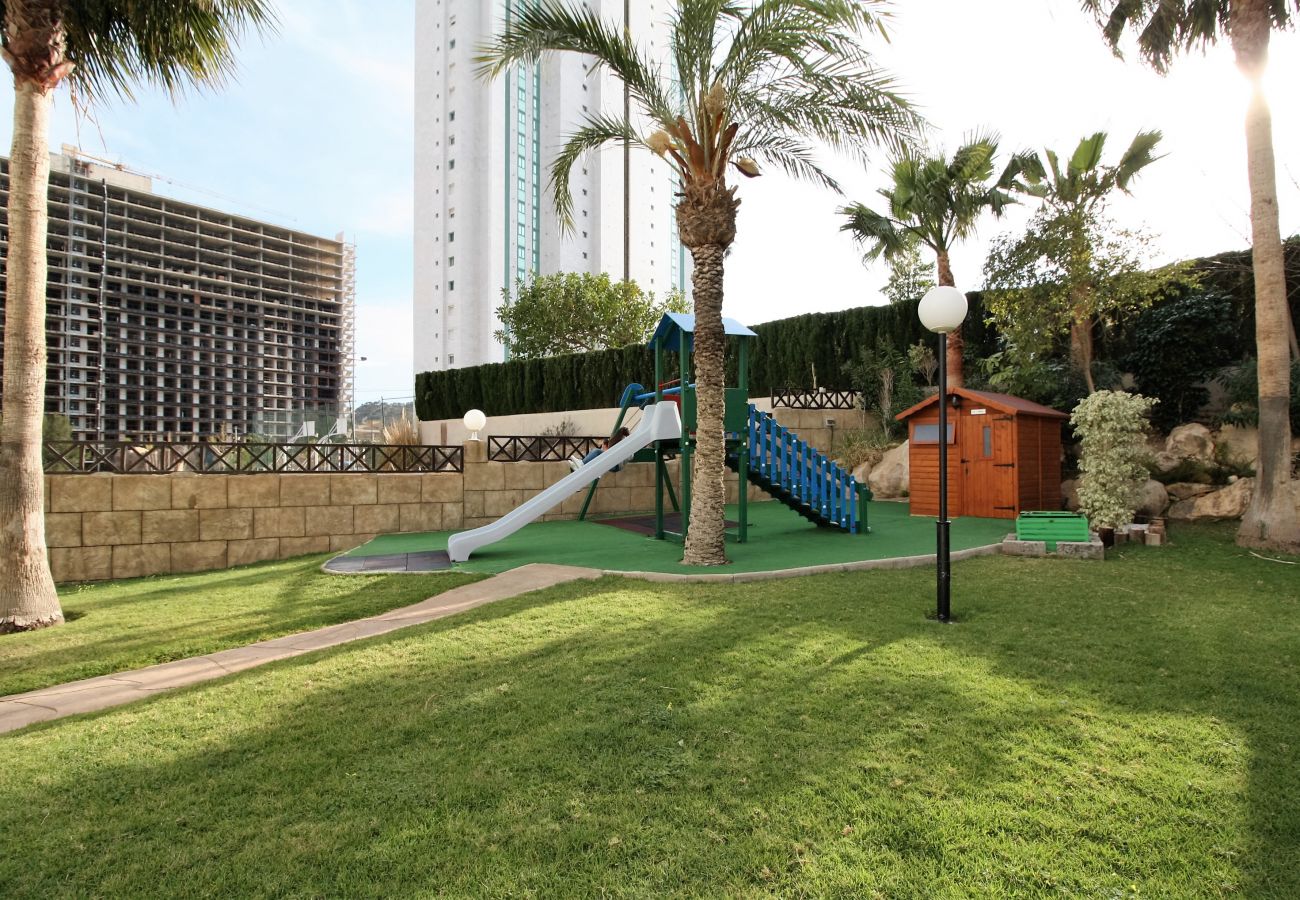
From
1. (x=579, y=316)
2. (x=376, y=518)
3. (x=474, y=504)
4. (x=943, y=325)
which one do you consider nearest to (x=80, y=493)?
(x=376, y=518)

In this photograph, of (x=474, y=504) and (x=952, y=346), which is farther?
(x=952, y=346)

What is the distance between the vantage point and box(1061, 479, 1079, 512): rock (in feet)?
43.1

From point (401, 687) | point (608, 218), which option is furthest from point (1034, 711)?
point (608, 218)

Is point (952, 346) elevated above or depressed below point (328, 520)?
above

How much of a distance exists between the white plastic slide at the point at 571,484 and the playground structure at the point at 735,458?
1 cm

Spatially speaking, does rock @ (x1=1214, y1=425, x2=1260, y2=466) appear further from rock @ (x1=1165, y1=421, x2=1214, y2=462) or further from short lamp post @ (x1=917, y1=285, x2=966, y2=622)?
short lamp post @ (x1=917, y1=285, x2=966, y2=622)

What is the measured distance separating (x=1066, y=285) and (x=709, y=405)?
874cm

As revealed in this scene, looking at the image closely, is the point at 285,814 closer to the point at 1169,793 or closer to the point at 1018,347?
the point at 1169,793

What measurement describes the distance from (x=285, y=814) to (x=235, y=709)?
1474 mm

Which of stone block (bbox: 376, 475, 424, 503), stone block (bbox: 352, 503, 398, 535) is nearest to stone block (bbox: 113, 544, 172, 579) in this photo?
stone block (bbox: 352, 503, 398, 535)

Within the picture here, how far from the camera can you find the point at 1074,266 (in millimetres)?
12867

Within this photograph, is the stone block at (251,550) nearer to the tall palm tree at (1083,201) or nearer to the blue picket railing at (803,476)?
the blue picket railing at (803,476)

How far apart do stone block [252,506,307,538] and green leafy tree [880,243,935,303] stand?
15858 millimetres

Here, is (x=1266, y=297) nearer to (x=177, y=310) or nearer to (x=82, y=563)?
(x=82, y=563)
